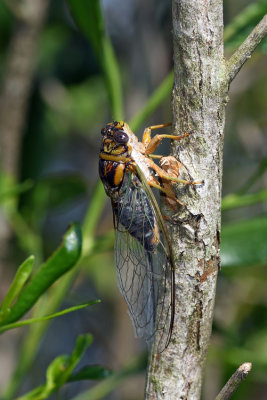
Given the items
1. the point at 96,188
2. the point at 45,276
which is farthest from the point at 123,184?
the point at 45,276

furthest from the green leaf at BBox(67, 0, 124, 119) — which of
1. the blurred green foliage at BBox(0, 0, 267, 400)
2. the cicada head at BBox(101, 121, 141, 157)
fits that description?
the cicada head at BBox(101, 121, 141, 157)

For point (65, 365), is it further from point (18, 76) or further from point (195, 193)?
point (18, 76)

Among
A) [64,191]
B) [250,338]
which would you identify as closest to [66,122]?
[64,191]

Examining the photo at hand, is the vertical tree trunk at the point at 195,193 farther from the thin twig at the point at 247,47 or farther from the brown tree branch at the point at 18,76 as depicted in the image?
the brown tree branch at the point at 18,76

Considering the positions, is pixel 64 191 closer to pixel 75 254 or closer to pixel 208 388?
pixel 75 254

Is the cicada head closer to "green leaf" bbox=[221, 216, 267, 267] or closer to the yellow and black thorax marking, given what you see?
the yellow and black thorax marking
